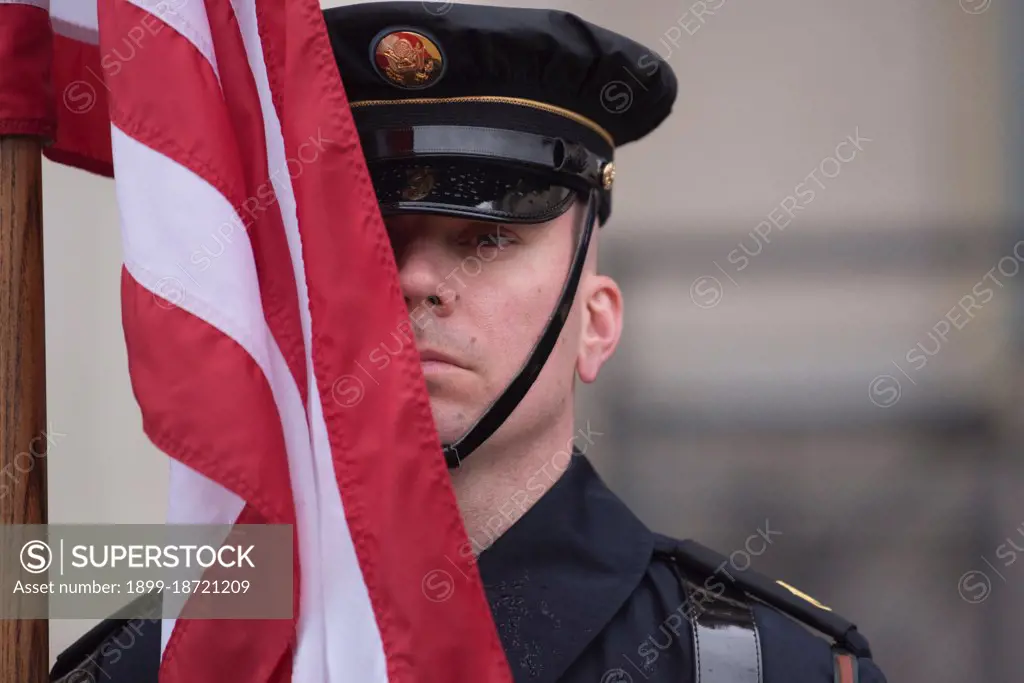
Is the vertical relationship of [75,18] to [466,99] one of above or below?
above

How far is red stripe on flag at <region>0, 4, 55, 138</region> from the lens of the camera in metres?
0.99

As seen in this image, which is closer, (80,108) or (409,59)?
(409,59)

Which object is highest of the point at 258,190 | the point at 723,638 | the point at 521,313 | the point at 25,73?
the point at 25,73

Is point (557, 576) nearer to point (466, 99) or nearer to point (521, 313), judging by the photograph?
point (521, 313)

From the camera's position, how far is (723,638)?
1149 mm

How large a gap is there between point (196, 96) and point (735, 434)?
118cm

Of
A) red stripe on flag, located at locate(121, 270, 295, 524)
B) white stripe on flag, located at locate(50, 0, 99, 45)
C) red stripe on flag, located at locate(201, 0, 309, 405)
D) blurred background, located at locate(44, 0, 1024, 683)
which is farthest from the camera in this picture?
blurred background, located at locate(44, 0, 1024, 683)

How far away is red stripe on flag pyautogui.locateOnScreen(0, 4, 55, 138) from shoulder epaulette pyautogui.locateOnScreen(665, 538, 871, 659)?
2.87 ft

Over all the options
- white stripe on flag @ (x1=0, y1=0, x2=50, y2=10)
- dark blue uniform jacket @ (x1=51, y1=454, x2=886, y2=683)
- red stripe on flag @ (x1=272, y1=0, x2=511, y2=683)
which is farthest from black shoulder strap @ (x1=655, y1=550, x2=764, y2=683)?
white stripe on flag @ (x1=0, y1=0, x2=50, y2=10)

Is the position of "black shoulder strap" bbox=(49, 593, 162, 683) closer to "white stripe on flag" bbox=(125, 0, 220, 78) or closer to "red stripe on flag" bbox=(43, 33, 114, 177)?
"red stripe on flag" bbox=(43, 33, 114, 177)

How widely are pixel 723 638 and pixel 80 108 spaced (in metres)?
0.98

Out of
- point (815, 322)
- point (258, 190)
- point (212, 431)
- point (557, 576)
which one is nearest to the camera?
point (212, 431)

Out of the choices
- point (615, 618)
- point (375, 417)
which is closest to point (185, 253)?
point (375, 417)

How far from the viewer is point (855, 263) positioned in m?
1.81
